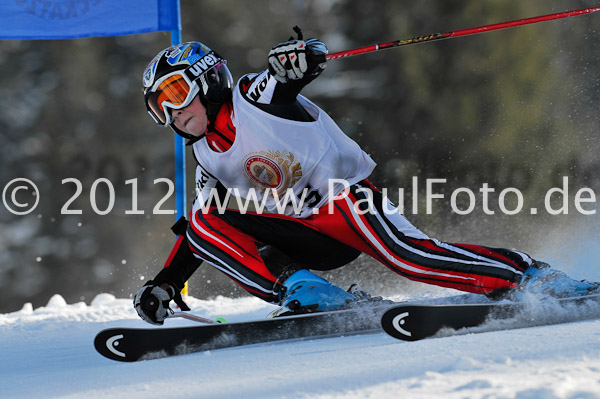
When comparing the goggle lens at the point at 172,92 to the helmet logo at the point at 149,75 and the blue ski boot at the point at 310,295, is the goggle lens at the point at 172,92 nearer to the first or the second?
the helmet logo at the point at 149,75

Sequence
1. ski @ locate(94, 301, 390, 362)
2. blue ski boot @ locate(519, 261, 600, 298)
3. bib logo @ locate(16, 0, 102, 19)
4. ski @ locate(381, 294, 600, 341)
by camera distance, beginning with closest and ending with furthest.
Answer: ski @ locate(381, 294, 600, 341), ski @ locate(94, 301, 390, 362), blue ski boot @ locate(519, 261, 600, 298), bib logo @ locate(16, 0, 102, 19)

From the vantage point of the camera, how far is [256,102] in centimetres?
263

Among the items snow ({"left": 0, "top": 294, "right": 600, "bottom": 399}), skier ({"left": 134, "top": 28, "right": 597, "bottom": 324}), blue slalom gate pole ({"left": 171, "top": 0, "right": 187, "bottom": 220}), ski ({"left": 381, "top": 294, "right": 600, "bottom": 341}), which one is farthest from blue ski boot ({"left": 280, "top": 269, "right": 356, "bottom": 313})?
blue slalom gate pole ({"left": 171, "top": 0, "right": 187, "bottom": 220})

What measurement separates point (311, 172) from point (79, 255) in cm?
1016

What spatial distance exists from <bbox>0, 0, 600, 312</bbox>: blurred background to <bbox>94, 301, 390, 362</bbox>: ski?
774 cm

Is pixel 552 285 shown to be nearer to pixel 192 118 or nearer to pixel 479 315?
pixel 479 315

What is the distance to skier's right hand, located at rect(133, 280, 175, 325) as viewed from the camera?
2629mm

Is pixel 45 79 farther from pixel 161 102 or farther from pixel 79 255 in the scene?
pixel 161 102

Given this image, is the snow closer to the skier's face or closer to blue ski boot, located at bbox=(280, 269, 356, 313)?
blue ski boot, located at bbox=(280, 269, 356, 313)

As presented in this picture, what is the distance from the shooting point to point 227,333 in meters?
2.43

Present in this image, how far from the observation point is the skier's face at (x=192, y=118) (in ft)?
8.70

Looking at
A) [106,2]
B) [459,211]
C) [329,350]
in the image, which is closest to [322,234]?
[329,350]

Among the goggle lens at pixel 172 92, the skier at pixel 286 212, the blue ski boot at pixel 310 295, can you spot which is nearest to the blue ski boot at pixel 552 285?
the skier at pixel 286 212

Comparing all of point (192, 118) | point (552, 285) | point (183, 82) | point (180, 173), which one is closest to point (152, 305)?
point (192, 118)
